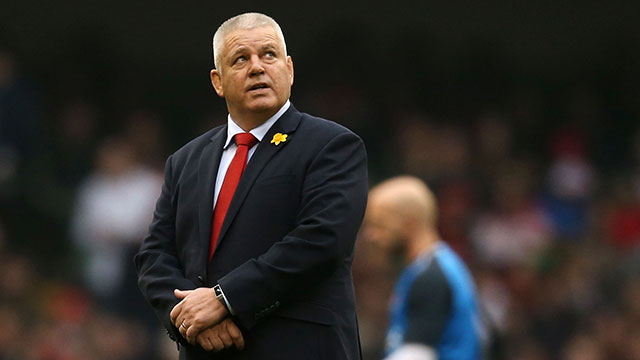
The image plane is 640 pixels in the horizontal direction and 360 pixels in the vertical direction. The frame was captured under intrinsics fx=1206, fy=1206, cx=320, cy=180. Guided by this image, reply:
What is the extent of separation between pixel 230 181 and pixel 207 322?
0.54 meters

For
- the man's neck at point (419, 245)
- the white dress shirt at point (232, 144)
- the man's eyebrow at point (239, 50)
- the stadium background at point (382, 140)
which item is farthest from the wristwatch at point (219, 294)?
the stadium background at point (382, 140)

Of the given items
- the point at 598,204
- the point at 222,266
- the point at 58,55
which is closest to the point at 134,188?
the point at 58,55

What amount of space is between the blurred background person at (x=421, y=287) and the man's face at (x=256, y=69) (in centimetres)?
199

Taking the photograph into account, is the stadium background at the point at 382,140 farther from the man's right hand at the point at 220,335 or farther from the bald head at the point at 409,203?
the man's right hand at the point at 220,335

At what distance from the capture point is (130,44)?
13.1 m

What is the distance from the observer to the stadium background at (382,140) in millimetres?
10258

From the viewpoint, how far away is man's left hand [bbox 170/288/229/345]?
13.1 ft

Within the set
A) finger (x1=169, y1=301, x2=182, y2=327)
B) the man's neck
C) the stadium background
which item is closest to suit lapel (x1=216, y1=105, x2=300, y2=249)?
finger (x1=169, y1=301, x2=182, y2=327)

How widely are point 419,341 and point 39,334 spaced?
5074 mm

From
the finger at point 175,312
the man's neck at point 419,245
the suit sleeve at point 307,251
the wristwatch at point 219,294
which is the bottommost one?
the man's neck at point 419,245

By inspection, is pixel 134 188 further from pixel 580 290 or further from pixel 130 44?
pixel 580 290

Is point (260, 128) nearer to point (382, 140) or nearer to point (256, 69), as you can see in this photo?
point (256, 69)

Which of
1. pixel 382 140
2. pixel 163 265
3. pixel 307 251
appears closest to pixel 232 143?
pixel 163 265

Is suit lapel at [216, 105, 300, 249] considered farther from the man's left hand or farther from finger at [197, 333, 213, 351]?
finger at [197, 333, 213, 351]
